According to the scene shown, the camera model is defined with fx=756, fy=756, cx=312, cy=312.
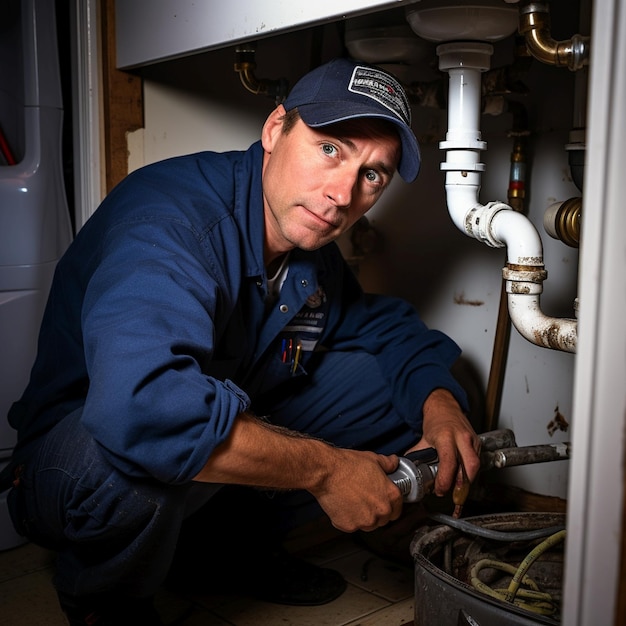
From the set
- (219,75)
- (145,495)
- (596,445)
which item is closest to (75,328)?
(145,495)

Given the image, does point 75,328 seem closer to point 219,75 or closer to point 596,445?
point 219,75

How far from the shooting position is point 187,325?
84 centimetres

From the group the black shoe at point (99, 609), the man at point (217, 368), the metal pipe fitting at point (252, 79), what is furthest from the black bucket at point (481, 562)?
the metal pipe fitting at point (252, 79)

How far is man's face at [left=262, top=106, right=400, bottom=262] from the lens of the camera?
106 centimetres

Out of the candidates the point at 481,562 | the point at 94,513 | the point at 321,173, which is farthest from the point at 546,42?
the point at 94,513

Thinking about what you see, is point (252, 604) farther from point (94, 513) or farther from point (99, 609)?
point (94, 513)

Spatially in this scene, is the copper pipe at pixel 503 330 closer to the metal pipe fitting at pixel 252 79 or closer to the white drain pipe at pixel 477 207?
the white drain pipe at pixel 477 207

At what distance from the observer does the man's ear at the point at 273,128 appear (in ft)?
3.69

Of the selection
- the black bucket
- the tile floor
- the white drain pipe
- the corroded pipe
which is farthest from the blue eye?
the tile floor

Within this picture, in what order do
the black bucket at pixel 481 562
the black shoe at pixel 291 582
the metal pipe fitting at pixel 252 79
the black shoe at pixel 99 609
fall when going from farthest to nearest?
the metal pipe fitting at pixel 252 79, the black shoe at pixel 291 582, the black shoe at pixel 99 609, the black bucket at pixel 481 562

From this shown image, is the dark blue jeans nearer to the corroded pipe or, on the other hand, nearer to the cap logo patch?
the cap logo patch

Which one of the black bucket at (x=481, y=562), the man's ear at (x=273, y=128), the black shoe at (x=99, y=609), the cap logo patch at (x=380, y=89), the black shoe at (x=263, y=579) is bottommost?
the black shoe at (x=263, y=579)

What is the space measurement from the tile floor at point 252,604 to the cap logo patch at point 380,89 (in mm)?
736

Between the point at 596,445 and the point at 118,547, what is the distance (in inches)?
26.3
